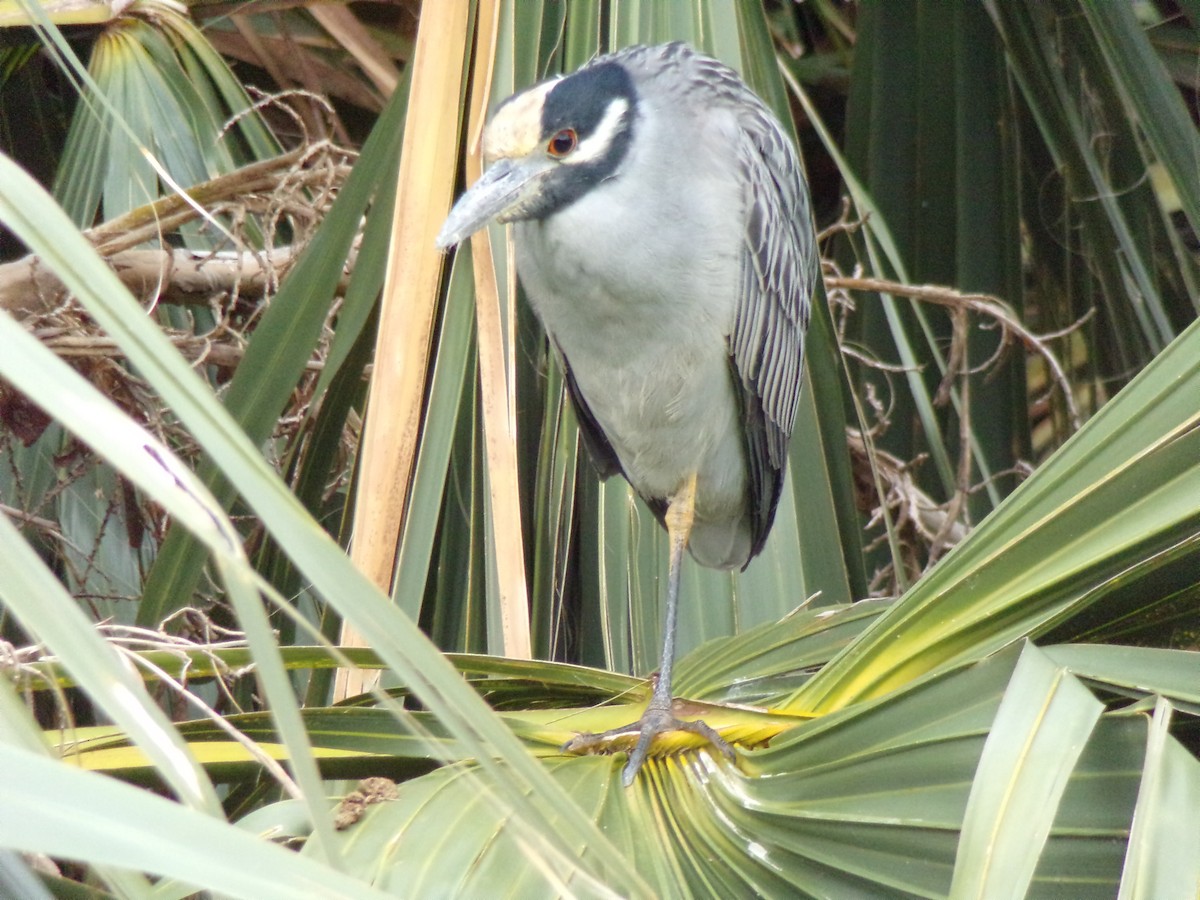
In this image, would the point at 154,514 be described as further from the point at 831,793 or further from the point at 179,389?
the point at 179,389

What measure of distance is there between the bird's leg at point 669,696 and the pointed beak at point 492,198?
0.63m

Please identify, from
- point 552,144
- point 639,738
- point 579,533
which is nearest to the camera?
point 639,738

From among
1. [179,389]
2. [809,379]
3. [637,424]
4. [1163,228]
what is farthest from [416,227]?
[1163,228]

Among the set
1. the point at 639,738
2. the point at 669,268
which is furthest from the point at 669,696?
the point at 669,268

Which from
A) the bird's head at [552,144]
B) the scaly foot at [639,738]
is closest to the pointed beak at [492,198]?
the bird's head at [552,144]

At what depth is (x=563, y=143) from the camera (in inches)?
70.4

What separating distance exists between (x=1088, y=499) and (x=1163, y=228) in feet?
6.38

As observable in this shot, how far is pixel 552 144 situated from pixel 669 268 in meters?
0.29

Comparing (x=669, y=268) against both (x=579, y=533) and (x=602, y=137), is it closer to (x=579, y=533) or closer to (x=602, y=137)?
(x=602, y=137)

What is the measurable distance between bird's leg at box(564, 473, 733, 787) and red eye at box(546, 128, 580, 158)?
69 centimetres

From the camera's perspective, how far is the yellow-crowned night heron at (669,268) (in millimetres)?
1786

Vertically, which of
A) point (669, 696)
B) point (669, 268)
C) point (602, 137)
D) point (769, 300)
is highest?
point (602, 137)

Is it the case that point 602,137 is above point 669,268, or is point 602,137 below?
above

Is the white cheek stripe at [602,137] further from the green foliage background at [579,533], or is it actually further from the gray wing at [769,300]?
the gray wing at [769,300]
